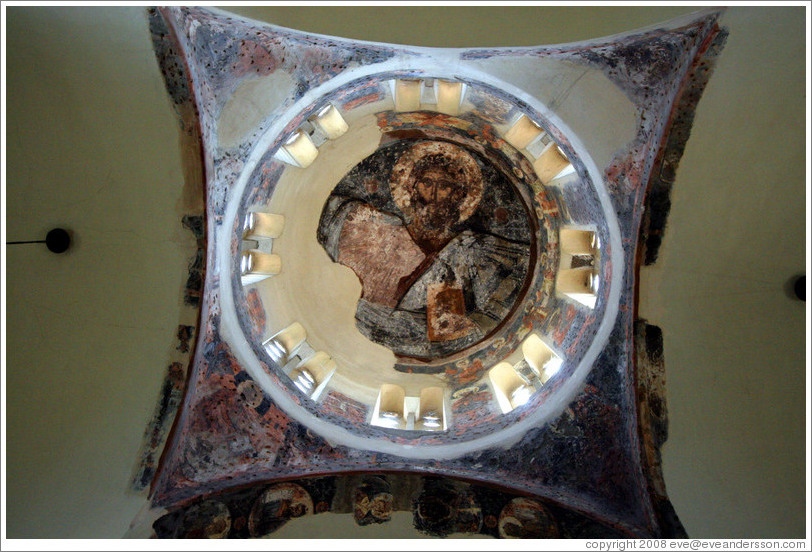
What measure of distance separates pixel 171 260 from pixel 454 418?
5070mm

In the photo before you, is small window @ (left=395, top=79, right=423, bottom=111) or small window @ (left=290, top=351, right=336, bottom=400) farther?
small window @ (left=290, top=351, right=336, bottom=400)

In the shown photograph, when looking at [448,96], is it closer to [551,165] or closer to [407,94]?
[407,94]

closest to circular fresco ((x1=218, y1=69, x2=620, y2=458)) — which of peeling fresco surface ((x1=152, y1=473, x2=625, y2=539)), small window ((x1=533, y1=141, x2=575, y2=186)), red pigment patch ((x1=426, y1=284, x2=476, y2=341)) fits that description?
red pigment patch ((x1=426, y1=284, x2=476, y2=341))

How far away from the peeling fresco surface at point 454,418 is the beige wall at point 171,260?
34 cm

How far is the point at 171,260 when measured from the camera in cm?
712

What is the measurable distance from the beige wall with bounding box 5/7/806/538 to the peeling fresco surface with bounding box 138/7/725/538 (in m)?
0.34

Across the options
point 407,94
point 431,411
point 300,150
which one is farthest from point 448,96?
point 431,411

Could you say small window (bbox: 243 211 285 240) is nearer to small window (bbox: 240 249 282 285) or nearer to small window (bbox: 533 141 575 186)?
small window (bbox: 240 249 282 285)

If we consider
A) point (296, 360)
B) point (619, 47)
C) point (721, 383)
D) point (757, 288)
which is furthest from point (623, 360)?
point (296, 360)

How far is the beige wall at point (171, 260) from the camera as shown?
19.1 ft

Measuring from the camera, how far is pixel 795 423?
6664mm

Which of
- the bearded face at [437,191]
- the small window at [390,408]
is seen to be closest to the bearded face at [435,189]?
the bearded face at [437,191]

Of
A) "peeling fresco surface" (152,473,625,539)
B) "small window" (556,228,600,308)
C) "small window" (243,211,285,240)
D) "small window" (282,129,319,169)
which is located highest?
"small window" (282,129,319,169)

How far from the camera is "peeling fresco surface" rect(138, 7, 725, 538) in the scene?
6.48 m
